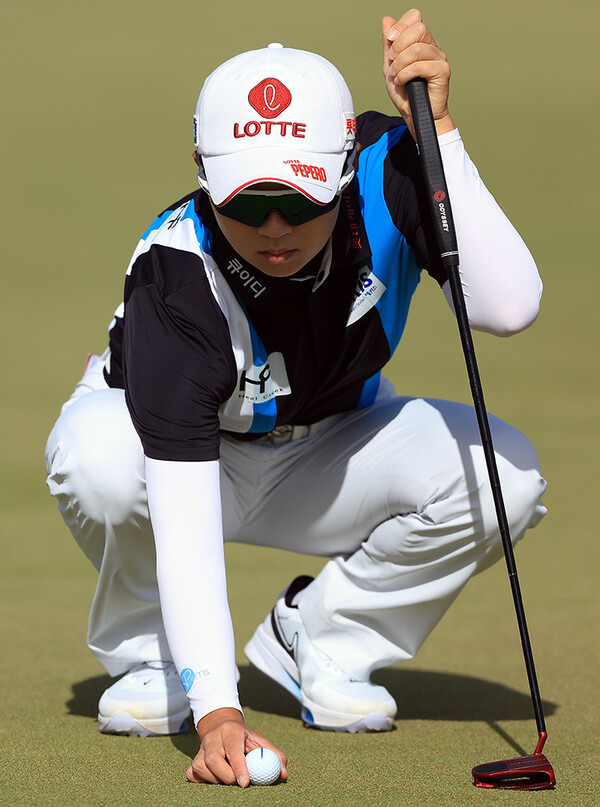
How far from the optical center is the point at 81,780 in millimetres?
1715

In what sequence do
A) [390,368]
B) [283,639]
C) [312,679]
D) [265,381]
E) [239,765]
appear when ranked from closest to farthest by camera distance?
[239,765] → [265,381] → [312,679] → [283,639] → [390,368]

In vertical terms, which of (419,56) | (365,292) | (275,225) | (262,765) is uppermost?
(419,56)

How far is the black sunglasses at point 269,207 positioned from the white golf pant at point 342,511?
49cm

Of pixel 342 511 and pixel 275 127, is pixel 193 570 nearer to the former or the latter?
pixel 342 511

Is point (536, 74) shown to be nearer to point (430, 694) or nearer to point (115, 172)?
point (115, 172)

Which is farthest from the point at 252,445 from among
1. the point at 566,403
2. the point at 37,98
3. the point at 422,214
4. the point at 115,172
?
the point at 37,98

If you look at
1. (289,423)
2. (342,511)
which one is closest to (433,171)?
(289,423)

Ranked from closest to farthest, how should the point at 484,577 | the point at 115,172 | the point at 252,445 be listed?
1. the point at 252,445
2. the point at 484,577
3. the point at 115,172

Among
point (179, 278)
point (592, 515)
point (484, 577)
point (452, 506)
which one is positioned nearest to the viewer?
point (179, 278)

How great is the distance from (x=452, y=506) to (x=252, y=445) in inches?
15.8

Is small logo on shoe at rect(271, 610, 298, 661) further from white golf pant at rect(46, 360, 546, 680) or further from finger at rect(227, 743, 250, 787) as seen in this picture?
finger at rect(227, 743, 250, 787)

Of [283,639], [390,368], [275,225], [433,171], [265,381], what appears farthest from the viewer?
A: [390,368]

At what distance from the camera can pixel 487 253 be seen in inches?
76.4

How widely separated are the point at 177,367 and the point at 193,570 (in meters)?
0.30
